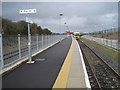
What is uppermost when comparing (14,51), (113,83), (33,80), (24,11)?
(24,11)

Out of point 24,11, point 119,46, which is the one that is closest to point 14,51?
point 24,11

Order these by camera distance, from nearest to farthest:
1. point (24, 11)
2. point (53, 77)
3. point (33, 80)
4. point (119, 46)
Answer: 1. point (33, 80)
2. point (53, 77)
3. point (24, 11)
4. point (119, 46)

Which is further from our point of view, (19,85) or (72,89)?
(19,85)

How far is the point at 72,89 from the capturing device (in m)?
4.81

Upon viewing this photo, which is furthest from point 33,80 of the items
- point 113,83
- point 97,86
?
point 113,83

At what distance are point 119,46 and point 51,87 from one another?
14.9 meters

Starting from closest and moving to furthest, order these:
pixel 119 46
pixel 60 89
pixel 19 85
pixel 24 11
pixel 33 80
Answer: pixel 60 89, pixel 19 85, pixel 33 80, pixel 24 11, pixel 119 46

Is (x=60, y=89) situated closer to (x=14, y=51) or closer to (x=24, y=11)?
(x=14, y=51)

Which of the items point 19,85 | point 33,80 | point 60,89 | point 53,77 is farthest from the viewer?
point 53,77

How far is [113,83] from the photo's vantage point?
252 inches

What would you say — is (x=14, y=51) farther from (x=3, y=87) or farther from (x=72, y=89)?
(x=72, y=89)

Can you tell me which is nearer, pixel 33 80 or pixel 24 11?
pixel 33 80

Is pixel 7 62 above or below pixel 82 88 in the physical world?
above

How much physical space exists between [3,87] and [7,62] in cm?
291
